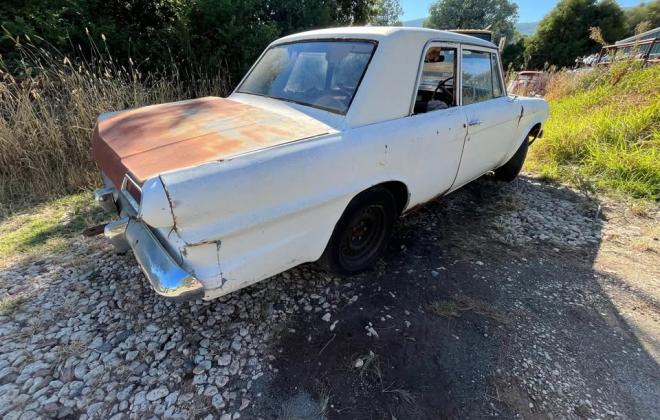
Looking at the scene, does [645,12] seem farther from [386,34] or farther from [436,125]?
[386,34]

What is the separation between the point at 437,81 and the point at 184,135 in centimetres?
211

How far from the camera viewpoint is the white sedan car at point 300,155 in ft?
5.17

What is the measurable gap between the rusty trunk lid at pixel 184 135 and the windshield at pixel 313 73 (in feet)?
0.80

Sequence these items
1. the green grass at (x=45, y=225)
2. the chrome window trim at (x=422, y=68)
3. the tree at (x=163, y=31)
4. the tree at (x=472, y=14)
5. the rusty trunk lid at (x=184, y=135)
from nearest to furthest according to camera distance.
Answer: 1. the rusty trunk lid at (x=184, y=135)
2. the chrome window trim at (x=422, y=68)
3. the green grass at (x=45, y=225)
4. the tree at (x=163, y=31)
5. the tree at (x=472, y=14)

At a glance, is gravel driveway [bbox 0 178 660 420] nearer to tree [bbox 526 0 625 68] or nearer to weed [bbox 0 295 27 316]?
weed [bbox 0 295 27 316]

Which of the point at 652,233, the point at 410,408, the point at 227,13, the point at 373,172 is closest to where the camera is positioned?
the point at 410,408

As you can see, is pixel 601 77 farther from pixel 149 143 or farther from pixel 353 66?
pixel 149 143

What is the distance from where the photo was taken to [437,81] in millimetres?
2916

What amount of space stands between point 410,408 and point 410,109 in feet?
6.07

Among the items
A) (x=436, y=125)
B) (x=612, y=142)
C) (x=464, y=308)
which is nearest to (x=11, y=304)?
(x=464, y=308)

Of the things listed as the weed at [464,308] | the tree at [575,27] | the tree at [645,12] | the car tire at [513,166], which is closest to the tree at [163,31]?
the car tire at [513,166]

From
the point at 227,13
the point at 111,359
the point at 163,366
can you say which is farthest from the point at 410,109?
the point at 227,13

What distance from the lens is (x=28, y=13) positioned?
464 cm

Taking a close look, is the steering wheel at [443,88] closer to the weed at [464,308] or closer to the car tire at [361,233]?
the car tire at [361,233]
